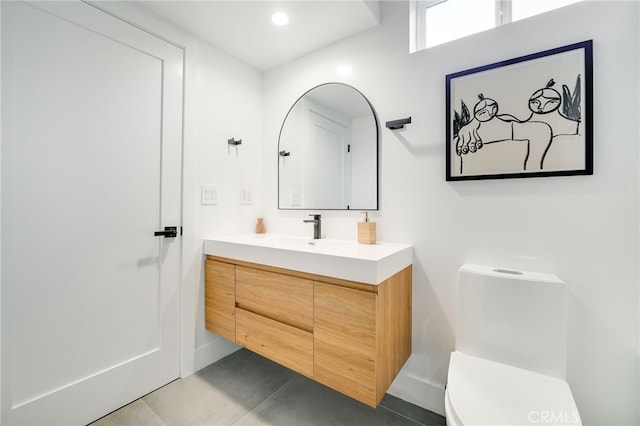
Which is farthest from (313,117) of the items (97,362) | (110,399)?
(110,399)

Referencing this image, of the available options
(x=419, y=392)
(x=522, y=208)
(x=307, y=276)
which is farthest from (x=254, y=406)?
(x=522, y=208)

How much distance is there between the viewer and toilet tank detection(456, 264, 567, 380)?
1119mm

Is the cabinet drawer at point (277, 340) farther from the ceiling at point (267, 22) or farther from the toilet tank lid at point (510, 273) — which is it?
the ceiling at point (267, 22)

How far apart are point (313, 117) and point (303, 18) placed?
0.60 meters

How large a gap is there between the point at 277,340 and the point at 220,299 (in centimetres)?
53

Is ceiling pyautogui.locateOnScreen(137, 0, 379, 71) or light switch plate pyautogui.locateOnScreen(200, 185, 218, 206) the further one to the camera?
light switch plate pyautogui.locateOnScreen(200, 185, 218, 206)

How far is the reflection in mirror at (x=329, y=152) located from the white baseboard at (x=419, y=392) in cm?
103

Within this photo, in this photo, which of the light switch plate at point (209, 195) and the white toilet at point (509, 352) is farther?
the light switch plate at point (209, 195)

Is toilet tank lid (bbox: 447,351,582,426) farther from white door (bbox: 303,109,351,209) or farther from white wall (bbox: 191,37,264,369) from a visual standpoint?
white wall (bbox: 191,37,264,369)

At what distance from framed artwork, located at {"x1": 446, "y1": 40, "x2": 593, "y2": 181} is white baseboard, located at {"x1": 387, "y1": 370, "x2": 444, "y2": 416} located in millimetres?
1149

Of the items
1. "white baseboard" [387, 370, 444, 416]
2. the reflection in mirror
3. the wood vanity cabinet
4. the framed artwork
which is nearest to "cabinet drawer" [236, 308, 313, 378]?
the wood vanity cabinet

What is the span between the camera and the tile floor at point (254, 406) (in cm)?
141

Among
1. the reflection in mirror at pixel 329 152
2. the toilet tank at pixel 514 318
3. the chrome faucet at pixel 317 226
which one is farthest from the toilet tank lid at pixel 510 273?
the chrome faucet at pixel 317 226

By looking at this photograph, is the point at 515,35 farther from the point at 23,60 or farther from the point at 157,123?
the point at 23,60
